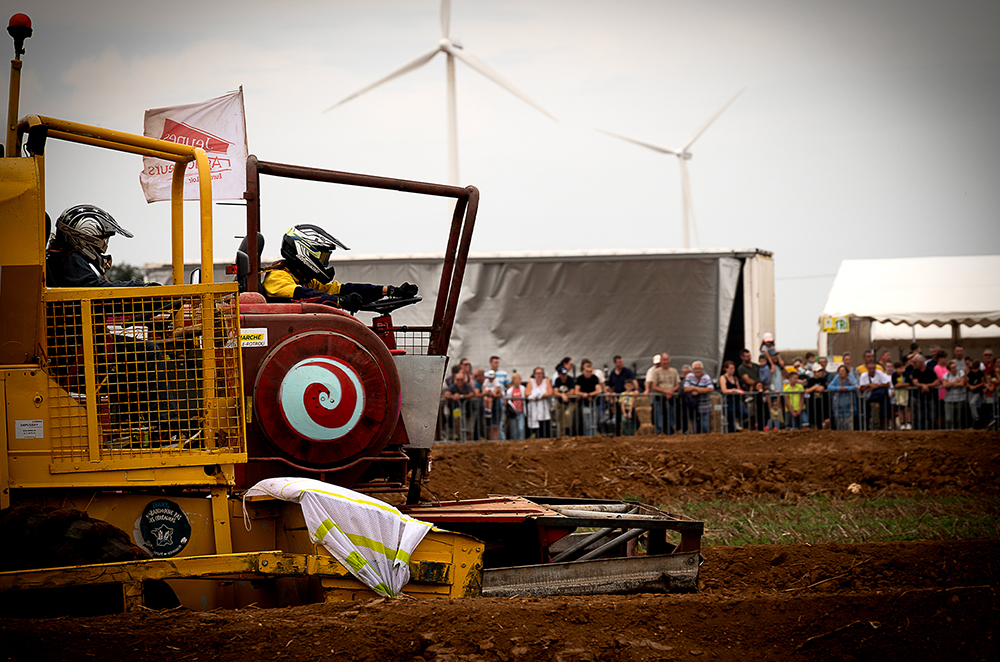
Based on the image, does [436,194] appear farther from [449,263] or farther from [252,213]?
[252,213]

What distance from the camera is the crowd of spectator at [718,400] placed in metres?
17.5

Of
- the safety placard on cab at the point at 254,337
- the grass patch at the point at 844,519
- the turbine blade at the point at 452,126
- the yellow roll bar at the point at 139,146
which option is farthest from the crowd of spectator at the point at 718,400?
the yellow roll bar at the point at 139,146

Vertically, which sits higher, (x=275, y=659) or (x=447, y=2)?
(x=447, y=2)

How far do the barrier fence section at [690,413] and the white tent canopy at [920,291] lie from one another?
7254 millimetres

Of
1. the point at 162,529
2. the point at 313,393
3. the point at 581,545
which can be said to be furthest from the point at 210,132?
→ the point at 581,545

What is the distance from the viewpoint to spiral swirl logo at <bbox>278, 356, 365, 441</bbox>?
19.2 ft

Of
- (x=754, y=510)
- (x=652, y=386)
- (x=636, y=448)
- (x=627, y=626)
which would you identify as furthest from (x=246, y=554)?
(x=652, y=386)

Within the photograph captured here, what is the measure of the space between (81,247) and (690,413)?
13.5 meters

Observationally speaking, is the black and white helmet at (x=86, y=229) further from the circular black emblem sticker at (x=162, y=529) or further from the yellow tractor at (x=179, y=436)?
the circular black emblem sticker at (x=162, y=529)

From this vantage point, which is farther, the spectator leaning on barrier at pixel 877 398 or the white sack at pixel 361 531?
the spectator leaning on barrier at pixel 877 398

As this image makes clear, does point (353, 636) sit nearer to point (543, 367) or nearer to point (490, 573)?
point (490, 573)

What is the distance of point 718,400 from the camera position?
17625 millimetres

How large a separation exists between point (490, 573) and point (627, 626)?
94 centimetres

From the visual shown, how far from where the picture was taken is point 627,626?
5359 mm
